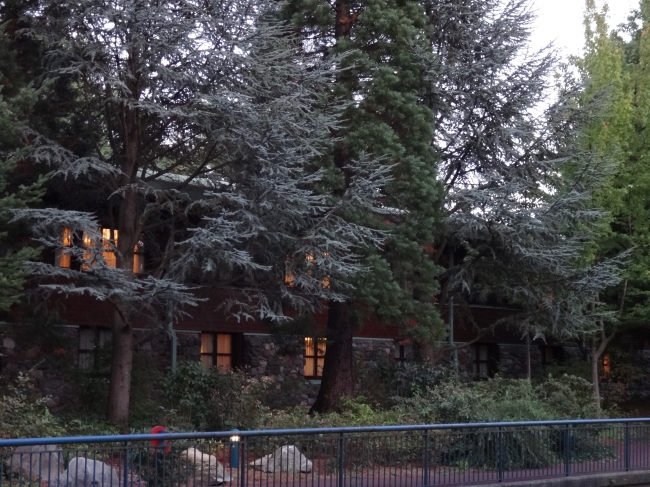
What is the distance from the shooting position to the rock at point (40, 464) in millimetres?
9344

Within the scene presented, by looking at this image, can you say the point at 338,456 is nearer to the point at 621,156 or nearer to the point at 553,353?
the point at 621,156

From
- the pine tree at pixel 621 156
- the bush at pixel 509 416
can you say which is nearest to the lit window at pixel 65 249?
the bush at pixel 509 416

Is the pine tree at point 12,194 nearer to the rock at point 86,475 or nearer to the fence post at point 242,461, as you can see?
the rock at point 86,475

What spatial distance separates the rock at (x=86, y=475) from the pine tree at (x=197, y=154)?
581cm

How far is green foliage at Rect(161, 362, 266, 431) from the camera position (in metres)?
17.9

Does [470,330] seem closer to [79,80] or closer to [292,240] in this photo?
[292,240]

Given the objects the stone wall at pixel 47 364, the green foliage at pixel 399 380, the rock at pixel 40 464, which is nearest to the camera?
the rock at pixel 40 464

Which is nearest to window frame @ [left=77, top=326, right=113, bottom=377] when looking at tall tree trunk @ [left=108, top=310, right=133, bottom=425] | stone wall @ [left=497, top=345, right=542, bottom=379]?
tall tree trunk @ [left=108, top=310, right=133, bottom=425]

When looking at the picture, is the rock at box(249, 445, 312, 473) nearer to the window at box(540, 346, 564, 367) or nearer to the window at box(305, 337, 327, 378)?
the window at box(305, 337, 327, 378)

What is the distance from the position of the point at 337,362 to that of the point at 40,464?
13418 millimetres

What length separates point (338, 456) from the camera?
1217cm

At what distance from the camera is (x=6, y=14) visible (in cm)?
1798

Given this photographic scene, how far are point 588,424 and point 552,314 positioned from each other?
9.17 meters

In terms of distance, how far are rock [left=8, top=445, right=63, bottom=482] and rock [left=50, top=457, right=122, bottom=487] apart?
126 mm
